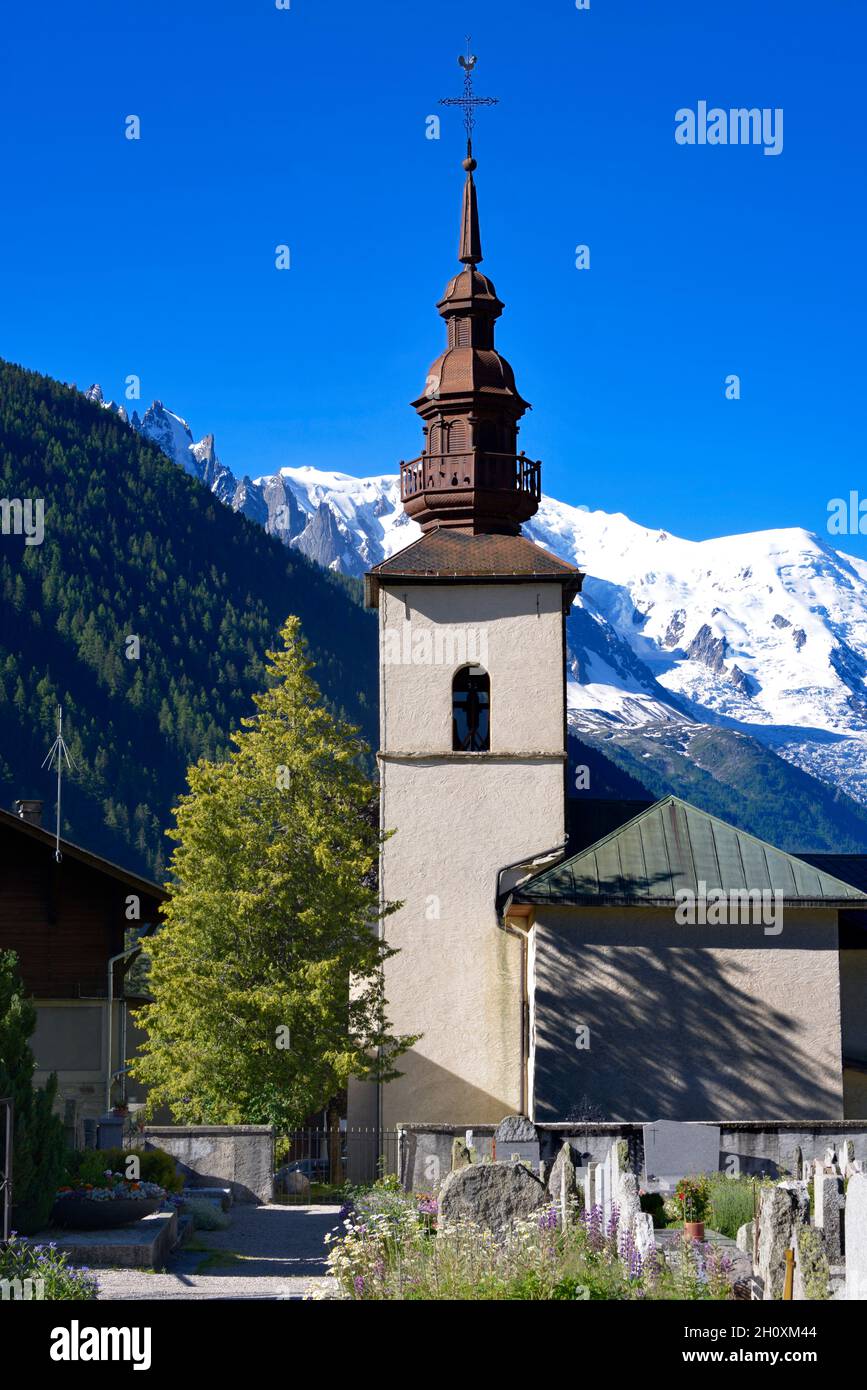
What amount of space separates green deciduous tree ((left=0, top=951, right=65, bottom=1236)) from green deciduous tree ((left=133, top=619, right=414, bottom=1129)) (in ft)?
35.6

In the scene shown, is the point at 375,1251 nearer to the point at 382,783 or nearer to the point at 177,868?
the point at 177,868

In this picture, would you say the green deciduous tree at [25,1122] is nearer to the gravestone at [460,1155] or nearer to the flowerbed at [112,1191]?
the flowerbed at [112,1191]

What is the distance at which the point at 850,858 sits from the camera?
42938 millimetres

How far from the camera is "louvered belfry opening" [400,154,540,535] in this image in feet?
131

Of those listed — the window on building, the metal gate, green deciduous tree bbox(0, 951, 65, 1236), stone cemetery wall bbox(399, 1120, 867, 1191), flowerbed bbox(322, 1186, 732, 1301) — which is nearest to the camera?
flowerbed bbox(322, 1186, 732, 1301)

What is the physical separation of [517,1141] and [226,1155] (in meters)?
7.03

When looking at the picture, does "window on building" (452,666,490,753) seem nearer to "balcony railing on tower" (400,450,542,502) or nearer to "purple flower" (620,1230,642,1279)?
"balcony railing on tower" (400,450,542,502)

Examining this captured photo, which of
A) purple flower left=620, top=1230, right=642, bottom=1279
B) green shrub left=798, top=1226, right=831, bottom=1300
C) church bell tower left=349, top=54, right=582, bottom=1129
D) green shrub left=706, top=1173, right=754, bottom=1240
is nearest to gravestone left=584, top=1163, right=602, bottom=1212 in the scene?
green shrub left=706, top=1173, right=754, bottom=1240

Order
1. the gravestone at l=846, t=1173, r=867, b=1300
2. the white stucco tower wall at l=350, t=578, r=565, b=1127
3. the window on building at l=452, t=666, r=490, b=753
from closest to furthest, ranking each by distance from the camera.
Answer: the gravestone at l=846, t=1173, r=867, b=1300 → the white stucco tower wall at l=350, t=578, r=565, b=1127 → the window on building at l=452, t=666, r=490, b=753

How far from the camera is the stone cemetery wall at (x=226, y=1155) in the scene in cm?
3067

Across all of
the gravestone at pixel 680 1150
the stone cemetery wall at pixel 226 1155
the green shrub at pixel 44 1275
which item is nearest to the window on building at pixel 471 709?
the stone cemetery wall at pixel 226 1155

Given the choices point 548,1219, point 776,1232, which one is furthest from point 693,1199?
point 776,1232
